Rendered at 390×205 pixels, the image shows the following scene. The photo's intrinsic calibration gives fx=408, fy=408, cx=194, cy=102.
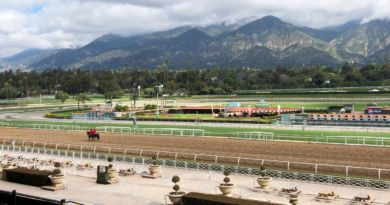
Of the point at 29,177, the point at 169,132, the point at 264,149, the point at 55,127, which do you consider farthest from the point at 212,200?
the point at 55,127

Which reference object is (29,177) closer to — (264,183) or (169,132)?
(264,183)

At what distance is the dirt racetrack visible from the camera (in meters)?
29.3

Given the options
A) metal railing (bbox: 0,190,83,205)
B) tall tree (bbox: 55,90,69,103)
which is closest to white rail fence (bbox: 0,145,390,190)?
metal railing (bbox: 0,190,83,205)

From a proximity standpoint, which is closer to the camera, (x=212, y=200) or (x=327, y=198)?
(x=212, y=200)

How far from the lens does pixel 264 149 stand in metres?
36.7

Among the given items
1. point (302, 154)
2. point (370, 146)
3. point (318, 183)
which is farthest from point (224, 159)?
point (370, 146)

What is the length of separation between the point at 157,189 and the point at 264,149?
16.1 meters

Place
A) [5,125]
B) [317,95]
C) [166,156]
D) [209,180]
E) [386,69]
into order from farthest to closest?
[386,69]
[317,95]
[5,125]
[166,156]
[209,180]

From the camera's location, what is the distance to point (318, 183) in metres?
23.8

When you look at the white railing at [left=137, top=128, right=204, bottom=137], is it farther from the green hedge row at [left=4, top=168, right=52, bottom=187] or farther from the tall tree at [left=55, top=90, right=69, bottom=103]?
the tall tree at [left=55, top=90, right=69, bottom=103]

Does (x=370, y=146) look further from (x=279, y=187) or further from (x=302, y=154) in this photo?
(x=279, y=187)

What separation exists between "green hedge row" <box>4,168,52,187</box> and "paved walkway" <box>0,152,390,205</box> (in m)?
0.34

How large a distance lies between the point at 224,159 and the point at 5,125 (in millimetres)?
51654

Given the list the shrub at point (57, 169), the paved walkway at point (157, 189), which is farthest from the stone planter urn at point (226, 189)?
the shrub at point (57, 169)
